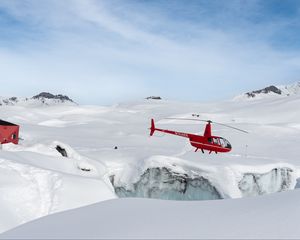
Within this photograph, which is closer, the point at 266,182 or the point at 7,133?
the point at 266,182

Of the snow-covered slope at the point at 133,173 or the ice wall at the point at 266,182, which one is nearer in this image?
the snow-covered slope at the point at 133,173

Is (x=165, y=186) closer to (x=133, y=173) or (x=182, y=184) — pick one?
(x=182, y=184)

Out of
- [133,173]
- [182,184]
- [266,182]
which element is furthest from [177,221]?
[266,182]

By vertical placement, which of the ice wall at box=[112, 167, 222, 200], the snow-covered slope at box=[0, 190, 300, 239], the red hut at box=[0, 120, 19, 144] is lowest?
the ice wall at box=[112, 167, 222, 200]

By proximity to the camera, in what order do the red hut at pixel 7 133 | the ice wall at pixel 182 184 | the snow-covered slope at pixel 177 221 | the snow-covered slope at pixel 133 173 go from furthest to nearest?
the red hut at pixel 7 133 → the ice wall at pixel 182 184 → the snow-covered slope at pixel 133 173 → the snow-covered slope at pixel 177 221

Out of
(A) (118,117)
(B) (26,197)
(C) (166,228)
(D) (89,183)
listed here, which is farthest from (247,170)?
(A) (118,117)

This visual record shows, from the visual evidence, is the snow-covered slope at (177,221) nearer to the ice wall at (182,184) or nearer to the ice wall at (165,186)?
the ice wall at (182,184)

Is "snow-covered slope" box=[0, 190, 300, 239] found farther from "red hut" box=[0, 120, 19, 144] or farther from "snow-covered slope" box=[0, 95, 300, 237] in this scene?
"red hut" box=[0, 120, 19, 144]

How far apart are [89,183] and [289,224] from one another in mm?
17571

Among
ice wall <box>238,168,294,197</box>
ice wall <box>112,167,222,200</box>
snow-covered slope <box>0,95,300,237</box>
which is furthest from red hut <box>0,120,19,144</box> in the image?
Answer: ice wall <box>238,168,294,197</box>

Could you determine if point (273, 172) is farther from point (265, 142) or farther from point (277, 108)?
point (277, 108)

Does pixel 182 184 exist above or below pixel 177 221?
below

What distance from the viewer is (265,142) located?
46125 millimetres

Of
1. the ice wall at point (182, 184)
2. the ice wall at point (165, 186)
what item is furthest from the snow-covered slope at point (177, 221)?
the ice wall at point (165, 186)
